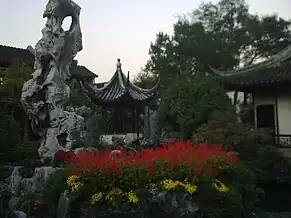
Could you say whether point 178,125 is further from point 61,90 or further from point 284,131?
point 61,90

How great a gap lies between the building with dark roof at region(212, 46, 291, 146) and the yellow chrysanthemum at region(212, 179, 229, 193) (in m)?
8.39

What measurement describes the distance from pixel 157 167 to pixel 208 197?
853 mm

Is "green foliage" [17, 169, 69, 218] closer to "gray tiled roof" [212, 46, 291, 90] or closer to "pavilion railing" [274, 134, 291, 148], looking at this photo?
"pavilion railing" [274, 134, 291, 148]

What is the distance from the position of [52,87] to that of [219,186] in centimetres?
570

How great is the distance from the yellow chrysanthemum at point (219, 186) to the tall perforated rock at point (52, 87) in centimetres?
500

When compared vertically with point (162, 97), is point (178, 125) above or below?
below

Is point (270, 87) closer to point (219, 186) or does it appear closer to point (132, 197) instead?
point (219, 186)

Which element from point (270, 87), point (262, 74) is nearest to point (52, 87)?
point (262, 74)

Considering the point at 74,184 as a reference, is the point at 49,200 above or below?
below

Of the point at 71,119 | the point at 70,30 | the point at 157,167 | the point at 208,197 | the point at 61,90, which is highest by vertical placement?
the point at 70,30

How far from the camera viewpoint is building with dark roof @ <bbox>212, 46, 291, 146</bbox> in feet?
47.0

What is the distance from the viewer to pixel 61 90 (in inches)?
412

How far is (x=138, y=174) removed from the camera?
581 cm

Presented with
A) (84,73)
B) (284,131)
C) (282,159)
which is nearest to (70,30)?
(282,159)
